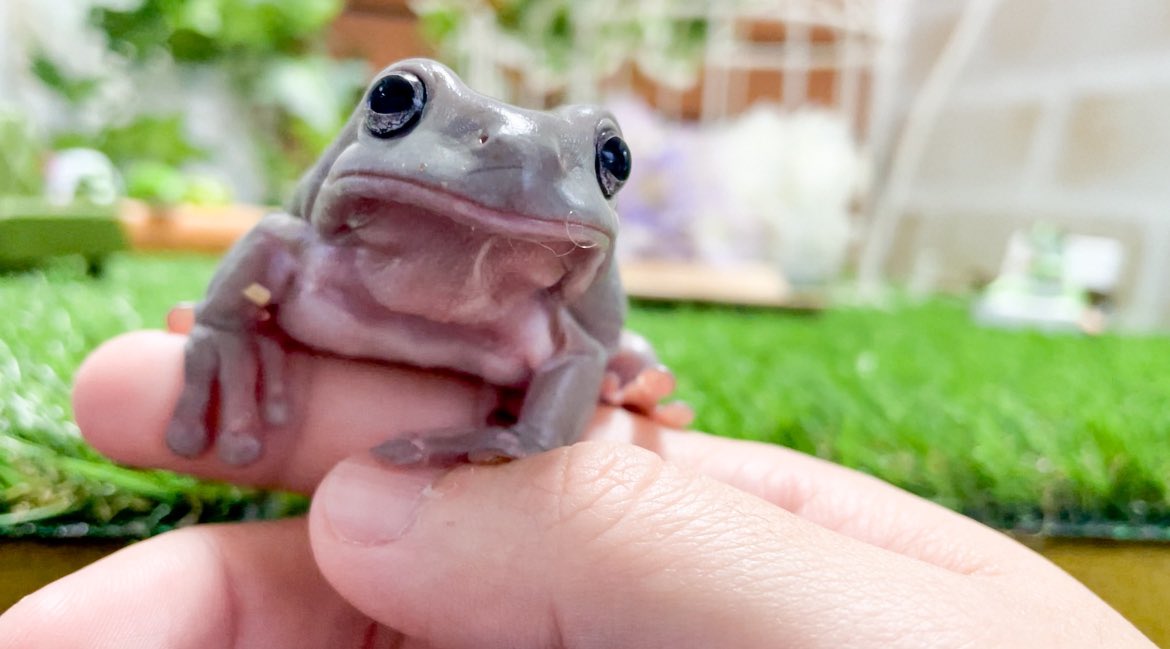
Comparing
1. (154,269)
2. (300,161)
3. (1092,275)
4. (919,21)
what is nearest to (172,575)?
(154,269)

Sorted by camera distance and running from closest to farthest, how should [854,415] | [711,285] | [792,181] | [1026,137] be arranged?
1. [854,415]
2. [711,285]
3. [792,181]
4. [1026,137]

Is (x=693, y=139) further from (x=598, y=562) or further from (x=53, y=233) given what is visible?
(x=598, y=562)

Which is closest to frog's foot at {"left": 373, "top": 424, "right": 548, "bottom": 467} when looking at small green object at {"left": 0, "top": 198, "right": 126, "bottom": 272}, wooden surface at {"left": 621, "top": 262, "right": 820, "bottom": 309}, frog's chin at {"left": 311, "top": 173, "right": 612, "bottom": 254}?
frog's chin at {"left": 311, "top": 173, "right": 612, "bottom": 254}

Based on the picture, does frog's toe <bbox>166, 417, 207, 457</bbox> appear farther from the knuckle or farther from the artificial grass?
the knuckle

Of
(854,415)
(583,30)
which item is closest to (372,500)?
(854,415)

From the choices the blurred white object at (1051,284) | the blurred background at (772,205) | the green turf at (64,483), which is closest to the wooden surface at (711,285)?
the blurred background at (772,205)

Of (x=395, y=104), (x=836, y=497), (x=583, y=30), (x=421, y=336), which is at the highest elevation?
(x=583, y=30)

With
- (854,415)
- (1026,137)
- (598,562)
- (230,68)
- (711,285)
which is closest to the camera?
(598,562)
